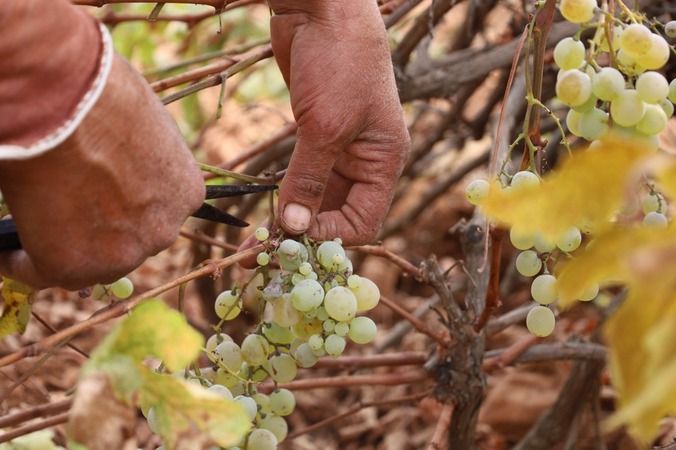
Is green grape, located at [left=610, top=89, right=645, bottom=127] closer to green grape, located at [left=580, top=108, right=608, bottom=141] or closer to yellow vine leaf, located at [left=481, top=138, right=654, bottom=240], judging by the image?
green grape, located at [left=580, top=108, right=608, bottom=141]

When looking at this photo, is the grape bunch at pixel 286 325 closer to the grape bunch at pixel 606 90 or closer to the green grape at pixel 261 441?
the green grape at pixel 261 441

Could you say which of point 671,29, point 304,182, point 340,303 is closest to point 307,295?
point 340,303

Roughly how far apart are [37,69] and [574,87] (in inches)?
17.9

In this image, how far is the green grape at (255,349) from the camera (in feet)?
3.19

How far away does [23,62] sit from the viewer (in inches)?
31.1

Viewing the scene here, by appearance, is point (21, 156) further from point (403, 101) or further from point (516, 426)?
point (516, 426)

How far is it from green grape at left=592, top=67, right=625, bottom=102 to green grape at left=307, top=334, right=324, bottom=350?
0.34 meters

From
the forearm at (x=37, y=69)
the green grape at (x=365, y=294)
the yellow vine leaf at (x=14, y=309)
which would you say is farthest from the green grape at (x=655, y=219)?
the yellow vine leaf at (x=14, y=309)

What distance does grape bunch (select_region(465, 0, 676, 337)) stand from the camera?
33.9 inches

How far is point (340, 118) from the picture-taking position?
974 millimetres

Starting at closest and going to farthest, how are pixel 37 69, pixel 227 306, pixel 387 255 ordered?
pixel 37 69 < pixel 227 306 < pixel 387 255

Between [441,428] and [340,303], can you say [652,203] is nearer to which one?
[340,303]

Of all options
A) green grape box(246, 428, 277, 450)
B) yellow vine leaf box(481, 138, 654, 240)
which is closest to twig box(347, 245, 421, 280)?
green grape box(246, 428, 277, 450)

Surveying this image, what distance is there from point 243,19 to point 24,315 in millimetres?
1354
